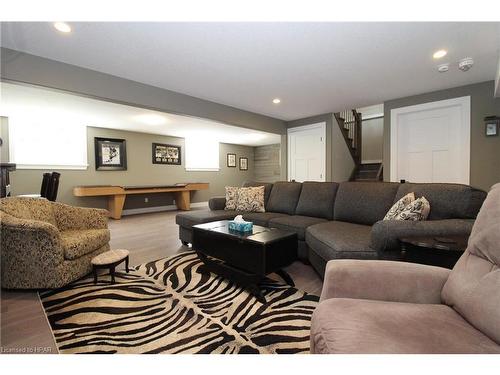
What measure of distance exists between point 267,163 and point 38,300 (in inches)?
297

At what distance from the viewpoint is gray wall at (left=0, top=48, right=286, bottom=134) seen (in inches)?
89.0

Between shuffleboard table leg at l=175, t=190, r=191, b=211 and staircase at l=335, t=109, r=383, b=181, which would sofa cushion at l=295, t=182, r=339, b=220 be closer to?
staircase at l=335, t=109, r=383, b=181

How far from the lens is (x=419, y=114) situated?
3727 mm

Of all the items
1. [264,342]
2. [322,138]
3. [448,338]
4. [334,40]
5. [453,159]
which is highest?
[334,40]

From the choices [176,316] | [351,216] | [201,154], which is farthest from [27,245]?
[201,154]

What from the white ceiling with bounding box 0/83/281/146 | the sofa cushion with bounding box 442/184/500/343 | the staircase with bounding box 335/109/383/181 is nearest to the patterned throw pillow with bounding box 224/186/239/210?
the white ceiling with bounding box 0/83/281/146

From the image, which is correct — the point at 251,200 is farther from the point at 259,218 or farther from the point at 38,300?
the point at 38,300

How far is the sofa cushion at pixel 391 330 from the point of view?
70cm

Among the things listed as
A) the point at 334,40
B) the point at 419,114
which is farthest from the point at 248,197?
the point at 419,114

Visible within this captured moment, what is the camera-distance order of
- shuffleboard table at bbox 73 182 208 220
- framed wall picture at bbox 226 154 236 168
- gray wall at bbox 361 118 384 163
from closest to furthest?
shuffleboard table at bbox 73 182 208 220
gray wall at bbox 361 118 384 163
framed wall picture at bbox 226 154 236 168

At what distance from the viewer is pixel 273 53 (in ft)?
7.63

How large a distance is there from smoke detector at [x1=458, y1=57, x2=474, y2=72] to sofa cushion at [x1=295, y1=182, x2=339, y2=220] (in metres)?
1.89
